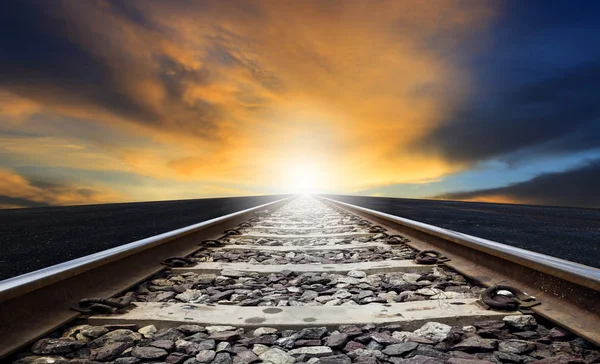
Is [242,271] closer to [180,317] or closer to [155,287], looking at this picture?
[155,287]

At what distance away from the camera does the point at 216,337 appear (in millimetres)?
1735

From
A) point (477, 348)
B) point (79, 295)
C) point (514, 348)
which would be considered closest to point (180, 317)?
point (79, 295)

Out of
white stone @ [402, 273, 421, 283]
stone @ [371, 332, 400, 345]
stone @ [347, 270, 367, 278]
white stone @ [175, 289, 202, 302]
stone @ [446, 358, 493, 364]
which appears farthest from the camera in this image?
stone @ [347, 270, 367, 278]

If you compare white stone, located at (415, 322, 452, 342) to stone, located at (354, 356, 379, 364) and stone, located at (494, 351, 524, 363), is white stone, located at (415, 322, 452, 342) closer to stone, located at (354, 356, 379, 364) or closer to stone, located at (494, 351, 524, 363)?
stone, located at (494, 351, 524, 363)

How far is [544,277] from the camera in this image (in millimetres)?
2096

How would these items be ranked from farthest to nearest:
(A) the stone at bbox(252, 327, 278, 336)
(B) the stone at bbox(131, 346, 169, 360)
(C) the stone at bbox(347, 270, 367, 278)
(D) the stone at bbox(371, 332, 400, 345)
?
1. (C) the stone at bbox(347, 270, 367, 278)
2. (A) the stone at bbox(252, 327, 278, 336)
3. (D) the stone at bbox(371, 332, 400, 345)
4. (B) the stone at bbox(131, 346, 169, 360)

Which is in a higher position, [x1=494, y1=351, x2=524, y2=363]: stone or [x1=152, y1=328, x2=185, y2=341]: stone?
[x1=152, y1=328, x2=185, y2=341]: stone

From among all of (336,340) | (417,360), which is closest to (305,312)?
(336,340)

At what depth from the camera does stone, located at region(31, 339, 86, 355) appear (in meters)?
1.61

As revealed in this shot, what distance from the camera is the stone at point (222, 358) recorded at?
152 cm

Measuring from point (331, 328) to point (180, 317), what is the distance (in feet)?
2.63

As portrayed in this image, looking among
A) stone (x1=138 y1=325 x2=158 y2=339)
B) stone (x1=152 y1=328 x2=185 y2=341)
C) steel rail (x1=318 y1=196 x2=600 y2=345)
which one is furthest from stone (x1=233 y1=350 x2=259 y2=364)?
steel rail (x1=318 y1=196 x2=600 y2=345)

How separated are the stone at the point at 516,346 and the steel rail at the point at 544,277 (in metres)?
0.23

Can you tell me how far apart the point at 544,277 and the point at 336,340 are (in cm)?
130
